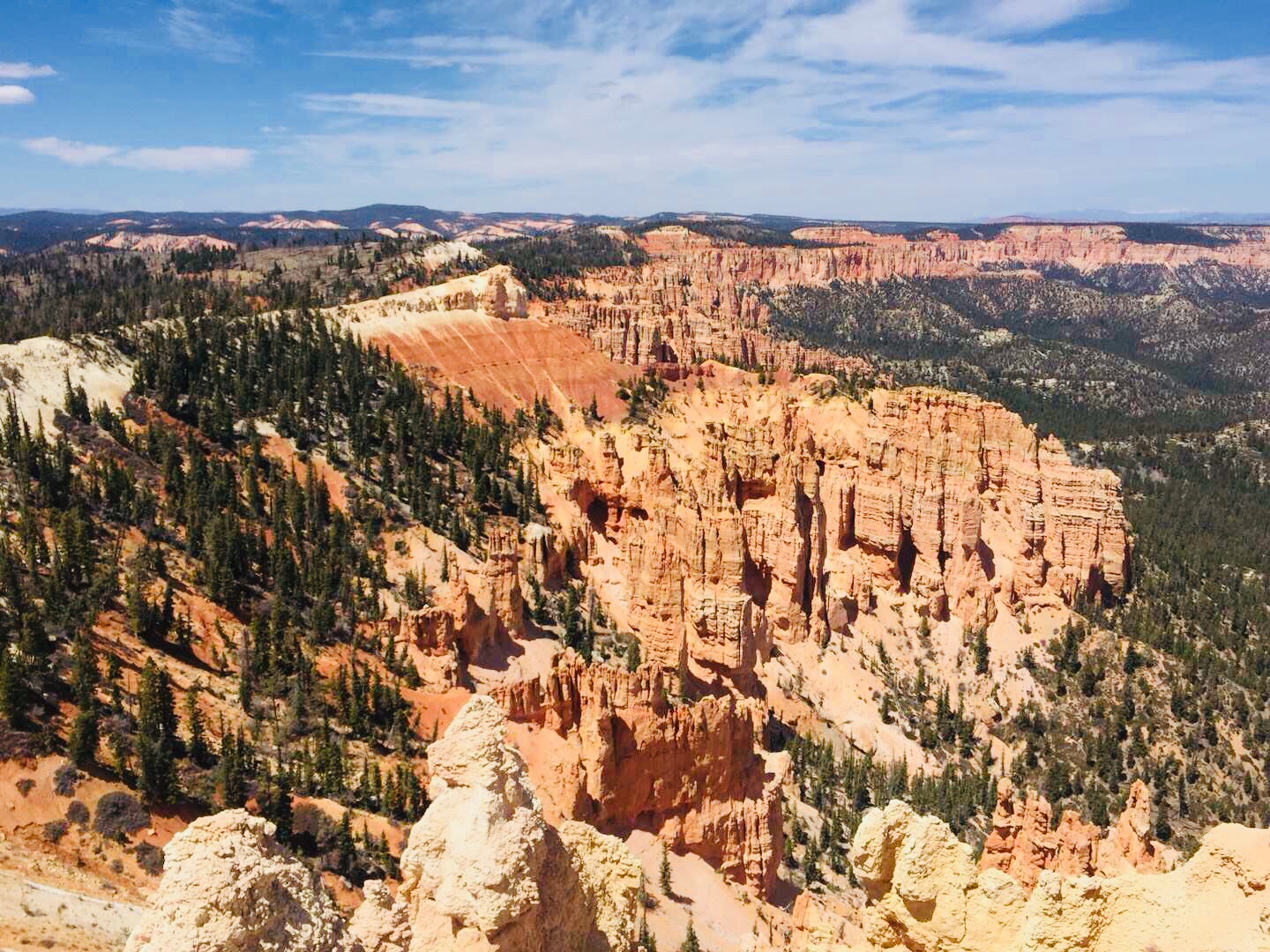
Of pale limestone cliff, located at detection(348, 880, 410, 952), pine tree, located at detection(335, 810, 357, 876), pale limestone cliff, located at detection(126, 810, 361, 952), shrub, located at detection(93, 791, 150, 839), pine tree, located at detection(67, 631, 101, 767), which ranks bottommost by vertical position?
pine tree, located at detection(335, 810, 357, 876)

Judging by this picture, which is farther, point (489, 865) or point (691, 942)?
point (691, 942)

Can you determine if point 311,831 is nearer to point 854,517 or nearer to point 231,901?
point 231,901

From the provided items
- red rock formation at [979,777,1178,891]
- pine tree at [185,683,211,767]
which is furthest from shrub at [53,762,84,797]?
red rock formation at [979,777,1178,891]

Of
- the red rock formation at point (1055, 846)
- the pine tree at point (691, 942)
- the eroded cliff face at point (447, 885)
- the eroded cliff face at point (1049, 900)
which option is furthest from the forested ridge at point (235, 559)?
the eroded cliff face at point (1049, 900)

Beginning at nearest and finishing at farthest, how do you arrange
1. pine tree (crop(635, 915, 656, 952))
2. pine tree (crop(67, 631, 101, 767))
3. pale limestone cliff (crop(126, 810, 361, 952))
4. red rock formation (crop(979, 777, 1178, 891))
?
pale limestone cliff (crop(126, 810, 361, 952)) < pine tree (crop(635, 915, 656, 952)) < red rock formation (crop(979, 777, 1178, 891)) < pine tree (crop(67, 631, 101, 767))

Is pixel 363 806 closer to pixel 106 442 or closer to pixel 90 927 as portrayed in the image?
pixel 90 927

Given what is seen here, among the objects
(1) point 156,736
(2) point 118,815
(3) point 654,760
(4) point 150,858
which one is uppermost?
(1) point 156,736

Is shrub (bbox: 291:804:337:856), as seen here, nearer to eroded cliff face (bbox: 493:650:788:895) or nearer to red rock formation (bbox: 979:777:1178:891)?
eroded cliff face (bbox: 493:650:788:895)

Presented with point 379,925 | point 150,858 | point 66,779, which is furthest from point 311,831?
point 379,925
